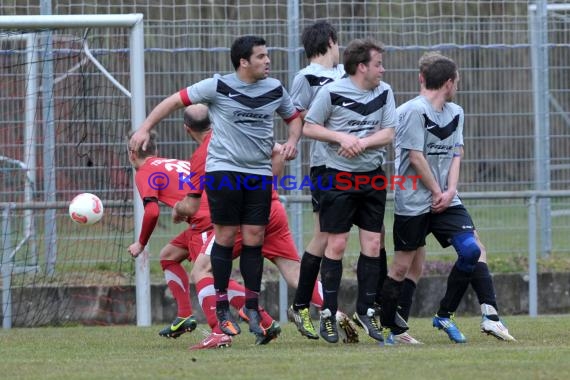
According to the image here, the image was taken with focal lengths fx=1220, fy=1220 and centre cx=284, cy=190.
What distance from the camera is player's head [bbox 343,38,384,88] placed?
7.96 meters

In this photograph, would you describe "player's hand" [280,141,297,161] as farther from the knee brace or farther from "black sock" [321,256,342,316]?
the knee brace

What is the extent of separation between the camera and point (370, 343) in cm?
833

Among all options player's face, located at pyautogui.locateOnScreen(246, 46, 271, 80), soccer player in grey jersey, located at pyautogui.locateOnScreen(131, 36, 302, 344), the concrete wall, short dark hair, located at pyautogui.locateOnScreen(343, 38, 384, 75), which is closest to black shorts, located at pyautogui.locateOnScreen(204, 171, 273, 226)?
soccer player in grey jersey, located at pyautogui.locateOnScreen(131, 36, 302, 344)

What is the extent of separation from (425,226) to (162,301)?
14.8 feet

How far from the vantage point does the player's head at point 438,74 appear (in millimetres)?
8219

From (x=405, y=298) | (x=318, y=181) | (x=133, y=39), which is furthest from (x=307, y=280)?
(x=133, y=39)

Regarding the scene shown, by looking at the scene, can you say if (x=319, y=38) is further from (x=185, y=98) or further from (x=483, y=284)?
(x=483, y=284)

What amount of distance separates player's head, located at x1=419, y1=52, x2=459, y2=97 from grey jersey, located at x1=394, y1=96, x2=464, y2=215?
0.38 ft

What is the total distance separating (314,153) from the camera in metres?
8.30

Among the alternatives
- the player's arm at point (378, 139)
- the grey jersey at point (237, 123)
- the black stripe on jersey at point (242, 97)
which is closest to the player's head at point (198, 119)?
the grey jersey at point (237, 123)

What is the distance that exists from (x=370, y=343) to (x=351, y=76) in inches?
71.8

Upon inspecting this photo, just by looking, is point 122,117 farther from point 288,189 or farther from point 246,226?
point 246,226

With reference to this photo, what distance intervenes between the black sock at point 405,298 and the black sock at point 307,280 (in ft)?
2.22

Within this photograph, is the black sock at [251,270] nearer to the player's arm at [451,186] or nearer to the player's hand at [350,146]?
the player's hand at [350,146]
